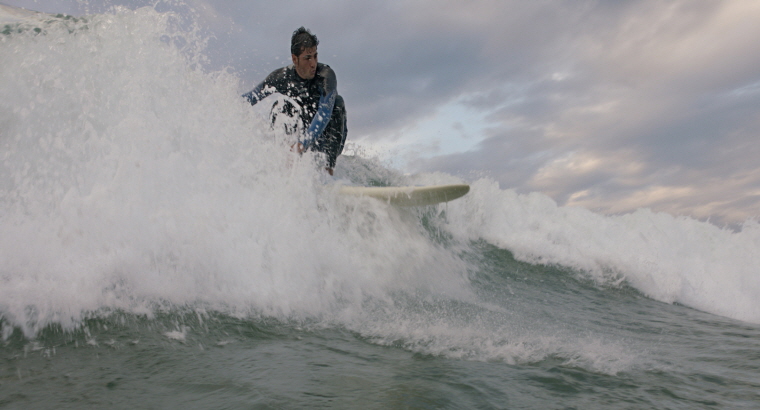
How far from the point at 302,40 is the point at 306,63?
0.25 meters

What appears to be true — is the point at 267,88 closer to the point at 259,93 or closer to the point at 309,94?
the point at 259,93

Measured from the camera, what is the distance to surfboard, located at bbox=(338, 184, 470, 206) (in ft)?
14.3

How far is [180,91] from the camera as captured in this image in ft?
12.6

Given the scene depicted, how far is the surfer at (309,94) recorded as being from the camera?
4707mm

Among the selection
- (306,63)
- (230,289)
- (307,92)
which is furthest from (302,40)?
(230,289)

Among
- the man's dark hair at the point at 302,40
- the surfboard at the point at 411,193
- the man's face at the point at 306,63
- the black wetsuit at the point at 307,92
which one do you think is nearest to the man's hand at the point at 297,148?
the black wetsuit at the point at 307,92

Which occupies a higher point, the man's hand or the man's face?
the man's face

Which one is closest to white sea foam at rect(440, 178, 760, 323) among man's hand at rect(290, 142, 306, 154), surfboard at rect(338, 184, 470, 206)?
surfboard at rect(338, 184, 470, 206)

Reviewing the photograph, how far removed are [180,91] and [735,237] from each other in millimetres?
11161

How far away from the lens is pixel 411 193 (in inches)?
181

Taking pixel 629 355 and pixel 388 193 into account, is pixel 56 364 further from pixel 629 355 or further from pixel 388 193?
pixel 388 193

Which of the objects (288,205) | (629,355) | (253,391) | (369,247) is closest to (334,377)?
(253,391)

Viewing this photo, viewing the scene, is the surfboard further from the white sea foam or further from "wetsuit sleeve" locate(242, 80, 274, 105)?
the white sea foam

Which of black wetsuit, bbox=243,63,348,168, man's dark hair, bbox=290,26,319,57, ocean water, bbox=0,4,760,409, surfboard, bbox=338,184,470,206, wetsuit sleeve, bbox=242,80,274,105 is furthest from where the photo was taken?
wetsuit sleeve, bbox=242,80,274,105
